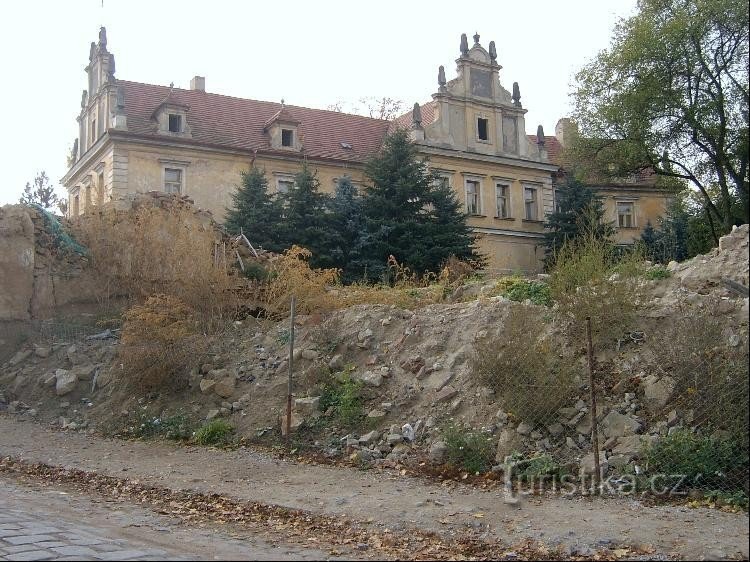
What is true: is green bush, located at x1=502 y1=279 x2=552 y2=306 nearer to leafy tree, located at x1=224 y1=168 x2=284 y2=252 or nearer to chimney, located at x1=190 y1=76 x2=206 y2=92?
leafy tree, located at x1=224 y1=168 x2=284 y2=252

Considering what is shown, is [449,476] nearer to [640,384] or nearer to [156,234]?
[640,384]

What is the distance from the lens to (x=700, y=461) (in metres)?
8.43

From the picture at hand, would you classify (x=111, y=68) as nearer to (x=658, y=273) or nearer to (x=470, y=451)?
(x=658, y=273)

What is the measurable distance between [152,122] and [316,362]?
24671 mm

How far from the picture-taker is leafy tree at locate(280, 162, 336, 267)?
29.0 m

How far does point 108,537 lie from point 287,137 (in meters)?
32.3

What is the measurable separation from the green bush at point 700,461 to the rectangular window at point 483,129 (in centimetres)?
3354

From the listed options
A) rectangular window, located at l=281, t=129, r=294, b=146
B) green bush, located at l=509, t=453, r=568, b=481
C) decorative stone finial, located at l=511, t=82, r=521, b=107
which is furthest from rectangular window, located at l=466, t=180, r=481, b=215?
green bush, located at l=509, t=453, r=568, b=481

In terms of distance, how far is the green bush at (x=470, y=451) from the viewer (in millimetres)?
9766

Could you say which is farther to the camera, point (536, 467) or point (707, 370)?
point (707, 370)

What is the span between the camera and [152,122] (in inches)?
1372

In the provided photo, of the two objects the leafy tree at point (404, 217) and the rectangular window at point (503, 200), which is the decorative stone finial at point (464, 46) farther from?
the leafy tree at point (404, 217)

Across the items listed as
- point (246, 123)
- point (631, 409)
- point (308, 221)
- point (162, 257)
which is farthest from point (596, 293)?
point (246, 123)

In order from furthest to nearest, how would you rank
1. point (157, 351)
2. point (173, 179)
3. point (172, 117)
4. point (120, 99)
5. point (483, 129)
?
1. point (483, 129)
2. point (172, 117)
3. point (173, 179)
4. point (120, 99)
5. point (157, 351)
